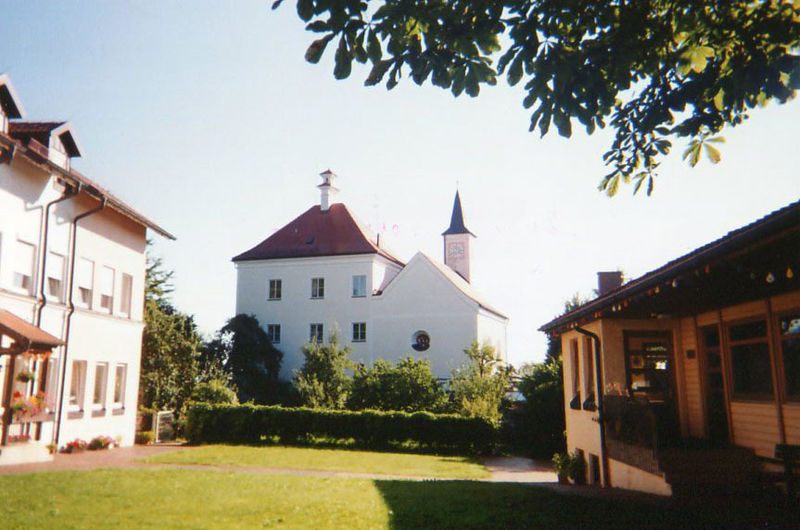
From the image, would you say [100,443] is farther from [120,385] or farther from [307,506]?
[307,506]

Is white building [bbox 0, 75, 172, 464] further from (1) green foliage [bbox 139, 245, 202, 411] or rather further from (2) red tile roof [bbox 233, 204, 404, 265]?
(2) red tile roof [bbox 233, 204, 404, 265]

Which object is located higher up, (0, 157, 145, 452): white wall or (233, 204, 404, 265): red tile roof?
(233, 204, 404, 265): red tile roof

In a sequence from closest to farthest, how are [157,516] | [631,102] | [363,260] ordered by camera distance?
1. [631,102]
2. [157,516]
3. [363,260]

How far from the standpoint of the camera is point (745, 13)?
4.98m

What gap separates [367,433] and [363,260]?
19.1 meters

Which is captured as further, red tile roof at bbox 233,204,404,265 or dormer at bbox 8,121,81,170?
red tile roof at bbox 233,204,404,265

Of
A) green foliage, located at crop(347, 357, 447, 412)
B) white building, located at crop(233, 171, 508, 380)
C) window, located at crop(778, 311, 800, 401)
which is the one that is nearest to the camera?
window, located at crop(778, 311, 800, 401)

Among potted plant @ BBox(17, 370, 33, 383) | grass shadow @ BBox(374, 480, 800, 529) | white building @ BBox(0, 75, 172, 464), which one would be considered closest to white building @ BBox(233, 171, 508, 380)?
white building @ BBox(0, 75, 172, 464)

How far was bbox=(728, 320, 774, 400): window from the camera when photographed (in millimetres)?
10430

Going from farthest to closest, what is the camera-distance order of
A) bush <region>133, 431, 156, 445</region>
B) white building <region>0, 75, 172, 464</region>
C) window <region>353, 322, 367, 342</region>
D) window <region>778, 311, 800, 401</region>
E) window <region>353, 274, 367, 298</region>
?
1. window <region>353, 274, 367, 298</region>
2. window <region>353, 322, 367, 342</region>
3. bush <region>133, 431, 156, 445</region>
4. white building <region>0, 75, 172, 464</region>
5. window <region>778, 311, 800, 401</region>

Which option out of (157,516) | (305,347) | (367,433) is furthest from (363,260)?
(157,516)

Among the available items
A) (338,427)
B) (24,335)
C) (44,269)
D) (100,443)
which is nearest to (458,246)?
(338,427)

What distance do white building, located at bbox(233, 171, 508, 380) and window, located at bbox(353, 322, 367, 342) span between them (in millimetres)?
69

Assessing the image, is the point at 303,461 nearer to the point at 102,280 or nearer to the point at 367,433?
the point at 367,433
